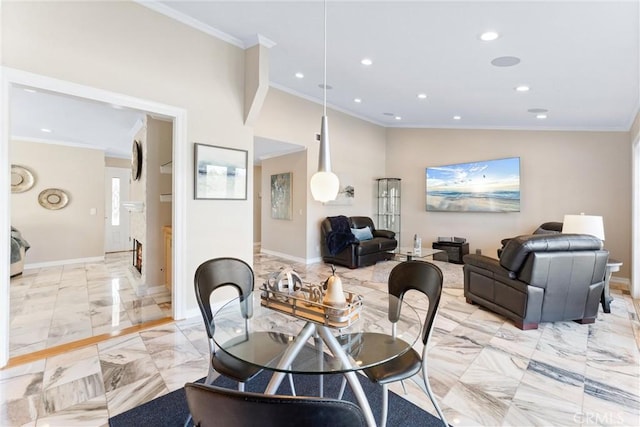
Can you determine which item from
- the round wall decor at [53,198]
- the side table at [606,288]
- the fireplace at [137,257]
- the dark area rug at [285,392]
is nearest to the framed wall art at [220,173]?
the dark area rug at [285,392]

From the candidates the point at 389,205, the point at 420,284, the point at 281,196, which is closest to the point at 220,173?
the point at 420,284

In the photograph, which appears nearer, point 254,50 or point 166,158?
point 254,50

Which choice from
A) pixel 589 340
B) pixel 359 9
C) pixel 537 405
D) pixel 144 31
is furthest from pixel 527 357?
pixel 144 31

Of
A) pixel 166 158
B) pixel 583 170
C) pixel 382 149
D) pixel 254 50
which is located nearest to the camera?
pixel 254 50

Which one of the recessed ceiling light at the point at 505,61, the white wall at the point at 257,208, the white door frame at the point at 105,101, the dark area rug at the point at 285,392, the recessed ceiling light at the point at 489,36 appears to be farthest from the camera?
the white wall at the point at 257,208

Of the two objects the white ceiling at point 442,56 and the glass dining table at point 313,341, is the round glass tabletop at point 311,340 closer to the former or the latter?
the glass dining table at point 313,341

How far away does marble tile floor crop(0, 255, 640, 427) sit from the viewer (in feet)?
6.01

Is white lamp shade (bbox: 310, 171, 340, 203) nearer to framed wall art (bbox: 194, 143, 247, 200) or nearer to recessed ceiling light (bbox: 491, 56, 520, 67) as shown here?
framed wall art (bbox: 194, 143, 247, 200)

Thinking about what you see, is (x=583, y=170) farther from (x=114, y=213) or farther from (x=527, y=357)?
(x=114, y=213)

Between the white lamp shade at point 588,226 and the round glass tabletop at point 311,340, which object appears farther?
the white lamp shade at point 588,226

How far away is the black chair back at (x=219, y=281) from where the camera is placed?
1.81 m

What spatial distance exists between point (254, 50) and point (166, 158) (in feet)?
6.38

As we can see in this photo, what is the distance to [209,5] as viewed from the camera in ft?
9.50

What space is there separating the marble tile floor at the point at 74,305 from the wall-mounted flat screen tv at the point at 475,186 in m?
5.71
